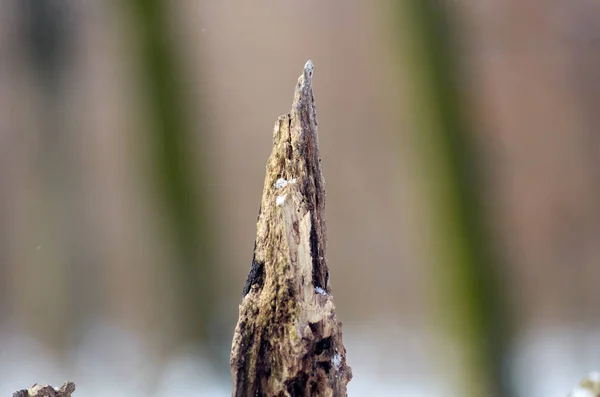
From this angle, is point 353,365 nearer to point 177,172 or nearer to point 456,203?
point 456,203

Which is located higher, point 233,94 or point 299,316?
point 233,94

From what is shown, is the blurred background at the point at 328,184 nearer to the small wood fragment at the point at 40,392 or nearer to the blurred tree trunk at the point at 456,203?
the blurred tree trunk at the point at 456,203

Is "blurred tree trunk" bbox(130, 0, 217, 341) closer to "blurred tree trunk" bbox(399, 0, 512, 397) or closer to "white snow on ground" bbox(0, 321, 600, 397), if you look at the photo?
"white snow on ground" bbox(0, 321, 600, 397)

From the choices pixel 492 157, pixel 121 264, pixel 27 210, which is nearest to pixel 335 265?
pixel 492 157

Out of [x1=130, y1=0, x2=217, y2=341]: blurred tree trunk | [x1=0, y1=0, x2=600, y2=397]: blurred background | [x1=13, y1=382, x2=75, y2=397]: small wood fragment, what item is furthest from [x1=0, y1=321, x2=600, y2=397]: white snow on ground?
[x1=13, y1=382, x2=75, y2=397]: small wood fragment

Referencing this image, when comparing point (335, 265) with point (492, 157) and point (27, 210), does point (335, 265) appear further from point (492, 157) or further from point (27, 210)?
point (27, 210)

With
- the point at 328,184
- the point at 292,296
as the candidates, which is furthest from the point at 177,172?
the point at 292,296
